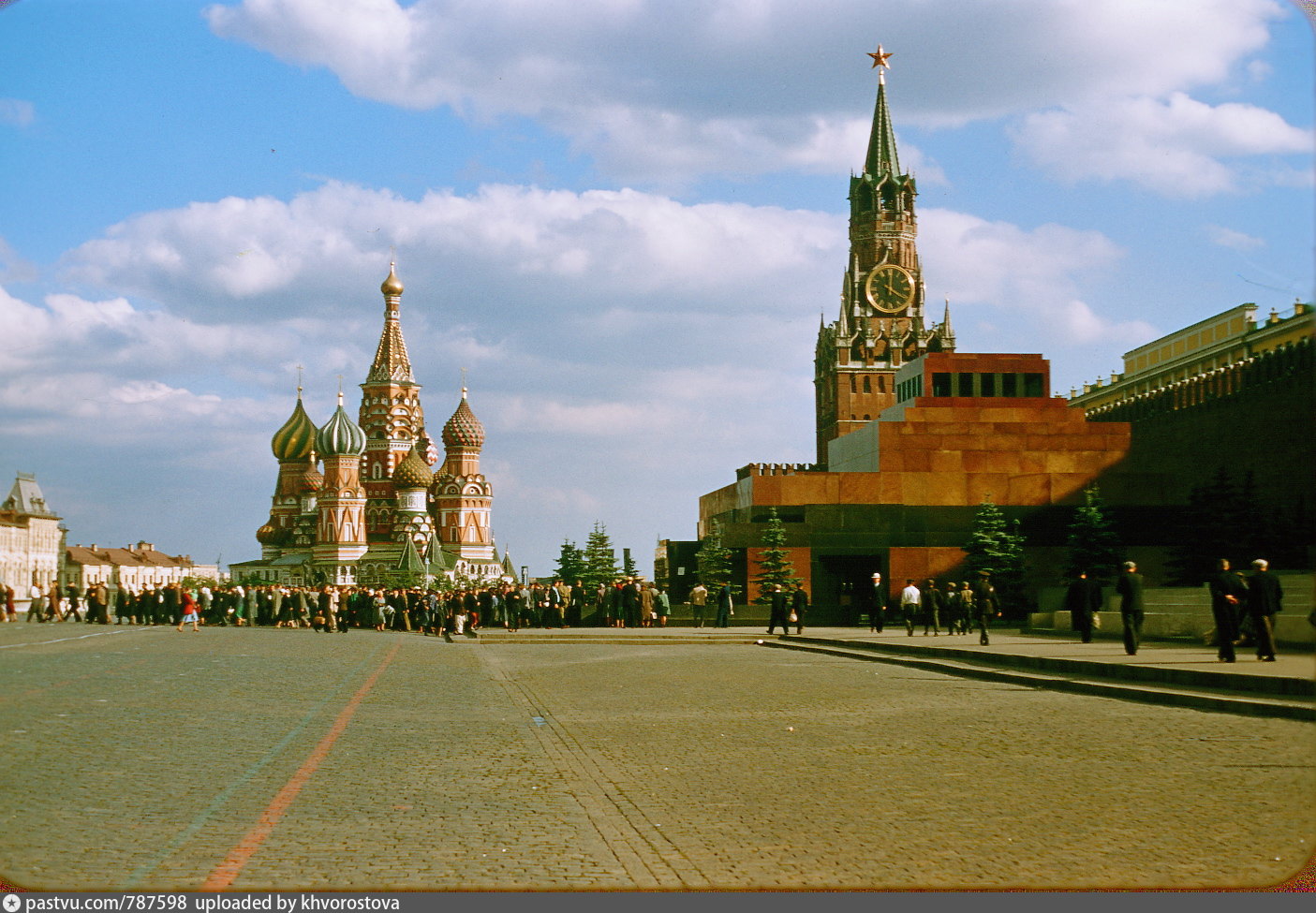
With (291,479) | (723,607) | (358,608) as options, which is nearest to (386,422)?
(291,479)

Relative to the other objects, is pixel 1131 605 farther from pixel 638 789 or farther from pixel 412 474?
pixel 412 474

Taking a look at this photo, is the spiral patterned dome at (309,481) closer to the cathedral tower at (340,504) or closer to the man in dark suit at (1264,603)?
the cathedral tower at (340,504)

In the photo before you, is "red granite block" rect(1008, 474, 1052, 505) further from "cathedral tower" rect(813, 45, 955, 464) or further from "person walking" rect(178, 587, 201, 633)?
"cathedral tower" rect(813, 45, 955, 464)

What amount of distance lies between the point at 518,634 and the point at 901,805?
1137 inches

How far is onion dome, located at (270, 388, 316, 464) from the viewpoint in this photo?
477 ft

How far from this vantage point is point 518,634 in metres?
36.5

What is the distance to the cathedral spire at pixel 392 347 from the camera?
14000 cm

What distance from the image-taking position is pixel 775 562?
166 feet

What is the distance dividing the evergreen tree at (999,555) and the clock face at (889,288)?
89.5 metres

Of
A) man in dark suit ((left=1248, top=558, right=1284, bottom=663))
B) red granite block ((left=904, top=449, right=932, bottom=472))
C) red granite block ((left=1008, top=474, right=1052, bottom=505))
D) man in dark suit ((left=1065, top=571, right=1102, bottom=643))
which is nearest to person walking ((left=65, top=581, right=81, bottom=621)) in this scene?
red granite block ((left=904, top=449, right=932, bottom=472))

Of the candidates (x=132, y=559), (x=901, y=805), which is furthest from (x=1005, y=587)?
(x=132, y=559)

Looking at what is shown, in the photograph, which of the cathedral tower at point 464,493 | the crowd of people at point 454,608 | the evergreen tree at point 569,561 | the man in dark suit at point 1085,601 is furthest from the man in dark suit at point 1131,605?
the cathedral tower at point 464,493

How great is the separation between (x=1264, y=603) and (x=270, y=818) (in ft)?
41.3

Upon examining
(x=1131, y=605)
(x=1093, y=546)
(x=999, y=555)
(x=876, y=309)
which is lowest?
(x=1131, y=605)
